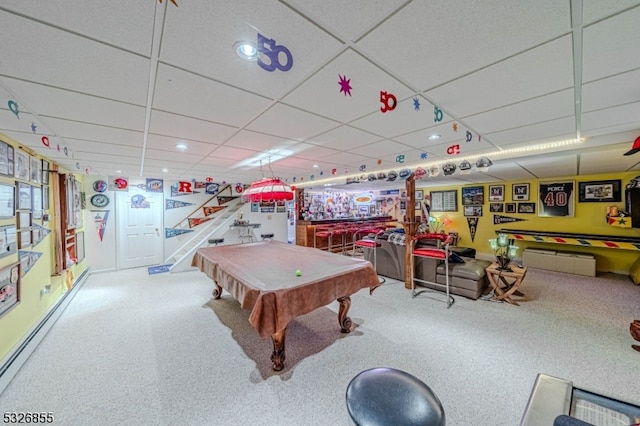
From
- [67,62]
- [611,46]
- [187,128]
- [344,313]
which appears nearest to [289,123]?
[187,128]

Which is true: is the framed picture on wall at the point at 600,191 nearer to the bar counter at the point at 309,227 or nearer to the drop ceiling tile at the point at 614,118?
the drop ceiling tile at the point at 614,118

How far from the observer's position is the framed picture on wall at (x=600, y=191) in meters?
5.26

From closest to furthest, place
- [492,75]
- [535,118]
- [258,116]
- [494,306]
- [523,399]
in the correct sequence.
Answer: [492,75], [523,399], [258,116], [535,118], [494,306]

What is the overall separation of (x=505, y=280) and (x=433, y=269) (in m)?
1.07

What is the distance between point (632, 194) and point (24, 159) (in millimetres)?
9900

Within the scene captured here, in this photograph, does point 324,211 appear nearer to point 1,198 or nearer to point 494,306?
point 494,306

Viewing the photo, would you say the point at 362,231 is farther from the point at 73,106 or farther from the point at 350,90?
the point at 73,106

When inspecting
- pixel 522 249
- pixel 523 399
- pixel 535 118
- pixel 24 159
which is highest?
pixel 535 118

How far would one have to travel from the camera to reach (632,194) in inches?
184

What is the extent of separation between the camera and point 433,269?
435 centimetres

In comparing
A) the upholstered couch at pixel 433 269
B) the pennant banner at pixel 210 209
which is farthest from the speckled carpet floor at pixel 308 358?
the pennant banner at pixel 210 209

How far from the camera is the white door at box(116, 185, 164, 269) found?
6.28 metres

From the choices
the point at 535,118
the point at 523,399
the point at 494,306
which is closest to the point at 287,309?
the point at 523,399

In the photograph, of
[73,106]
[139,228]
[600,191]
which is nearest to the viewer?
[73,106]
